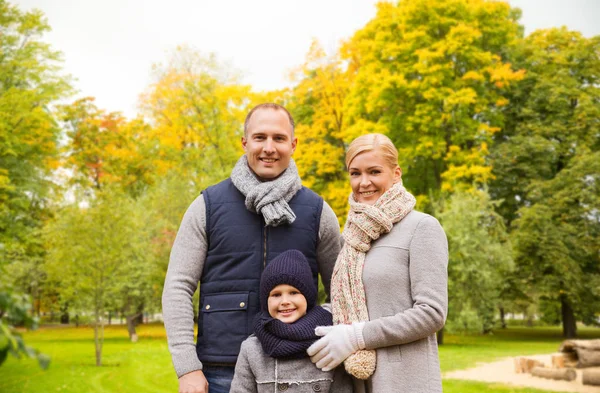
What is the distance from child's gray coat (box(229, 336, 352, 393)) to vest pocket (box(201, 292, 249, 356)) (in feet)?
0.50

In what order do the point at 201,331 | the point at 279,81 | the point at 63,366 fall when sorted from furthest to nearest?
the point at 279,81 < the point at 63,366 < the point at 201,331

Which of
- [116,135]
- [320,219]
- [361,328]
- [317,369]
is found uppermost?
[116,135]

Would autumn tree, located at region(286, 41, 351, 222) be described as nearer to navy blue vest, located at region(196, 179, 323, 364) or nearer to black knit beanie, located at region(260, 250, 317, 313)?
navy blue vest, located at region(196, 179, 323, 364)

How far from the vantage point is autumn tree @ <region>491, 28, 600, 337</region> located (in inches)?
776

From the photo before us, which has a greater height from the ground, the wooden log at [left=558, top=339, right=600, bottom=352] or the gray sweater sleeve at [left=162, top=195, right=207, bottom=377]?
the gray sweater sleeve at [left=162, top=195, right=207, bottom=377]

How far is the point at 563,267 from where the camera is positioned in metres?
19.3

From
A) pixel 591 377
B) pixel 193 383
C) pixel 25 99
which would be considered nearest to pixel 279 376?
pixel 193 383

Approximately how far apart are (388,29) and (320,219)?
18359 millimetres

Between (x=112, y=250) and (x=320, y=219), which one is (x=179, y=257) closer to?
(x=320, y=219)

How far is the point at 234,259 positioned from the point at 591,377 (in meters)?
10.2

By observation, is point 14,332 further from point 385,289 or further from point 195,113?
point 195,113

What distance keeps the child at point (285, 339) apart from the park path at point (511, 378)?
9.32 metres

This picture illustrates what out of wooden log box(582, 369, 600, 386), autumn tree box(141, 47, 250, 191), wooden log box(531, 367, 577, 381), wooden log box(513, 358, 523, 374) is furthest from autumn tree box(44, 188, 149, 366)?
wooden log box(582, 369, 600, 386)

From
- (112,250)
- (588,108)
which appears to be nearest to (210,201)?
(112,250)
